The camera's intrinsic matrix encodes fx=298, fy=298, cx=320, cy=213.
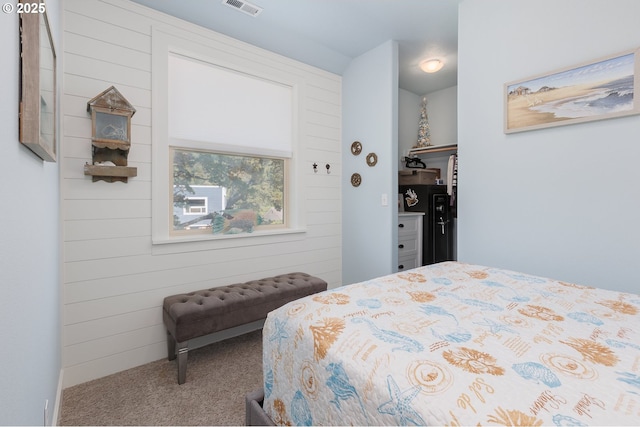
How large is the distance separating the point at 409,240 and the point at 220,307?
2416 millimetres

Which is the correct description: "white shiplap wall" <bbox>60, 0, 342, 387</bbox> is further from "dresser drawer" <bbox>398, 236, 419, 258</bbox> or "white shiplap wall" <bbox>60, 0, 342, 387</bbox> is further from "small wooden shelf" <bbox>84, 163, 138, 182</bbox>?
"dresser drawer" <bbox>398, 236, 419, 258</bbox>

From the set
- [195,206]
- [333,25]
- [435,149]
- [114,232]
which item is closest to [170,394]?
[114,232]

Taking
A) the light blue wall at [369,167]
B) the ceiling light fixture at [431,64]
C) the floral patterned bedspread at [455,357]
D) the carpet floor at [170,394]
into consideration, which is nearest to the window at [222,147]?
the light blue wall at [369,167]

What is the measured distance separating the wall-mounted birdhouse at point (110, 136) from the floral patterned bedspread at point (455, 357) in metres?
1.65

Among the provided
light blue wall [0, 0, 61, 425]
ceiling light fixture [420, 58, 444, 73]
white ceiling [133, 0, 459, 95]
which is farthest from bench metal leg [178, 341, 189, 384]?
ceiling light fixture [420, 58, 444, 73]

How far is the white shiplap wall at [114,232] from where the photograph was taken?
6.60ft

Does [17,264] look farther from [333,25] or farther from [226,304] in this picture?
[333,25]

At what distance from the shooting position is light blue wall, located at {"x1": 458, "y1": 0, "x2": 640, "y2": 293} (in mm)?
1855

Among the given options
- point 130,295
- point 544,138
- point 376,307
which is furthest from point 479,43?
point 130,295

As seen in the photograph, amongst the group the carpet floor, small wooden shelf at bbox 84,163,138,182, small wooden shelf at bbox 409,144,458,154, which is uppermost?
small wooden shelf at bbox 409,144,458,154

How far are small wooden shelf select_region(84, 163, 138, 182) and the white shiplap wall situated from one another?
0.05 meters

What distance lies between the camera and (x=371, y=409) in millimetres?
788

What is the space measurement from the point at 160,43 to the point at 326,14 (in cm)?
142

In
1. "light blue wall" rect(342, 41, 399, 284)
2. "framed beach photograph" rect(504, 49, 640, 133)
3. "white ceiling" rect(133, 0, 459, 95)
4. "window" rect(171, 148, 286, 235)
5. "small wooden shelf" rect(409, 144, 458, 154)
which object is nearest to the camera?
"framed beach photograph" rect(504, 49, 640, 133)
